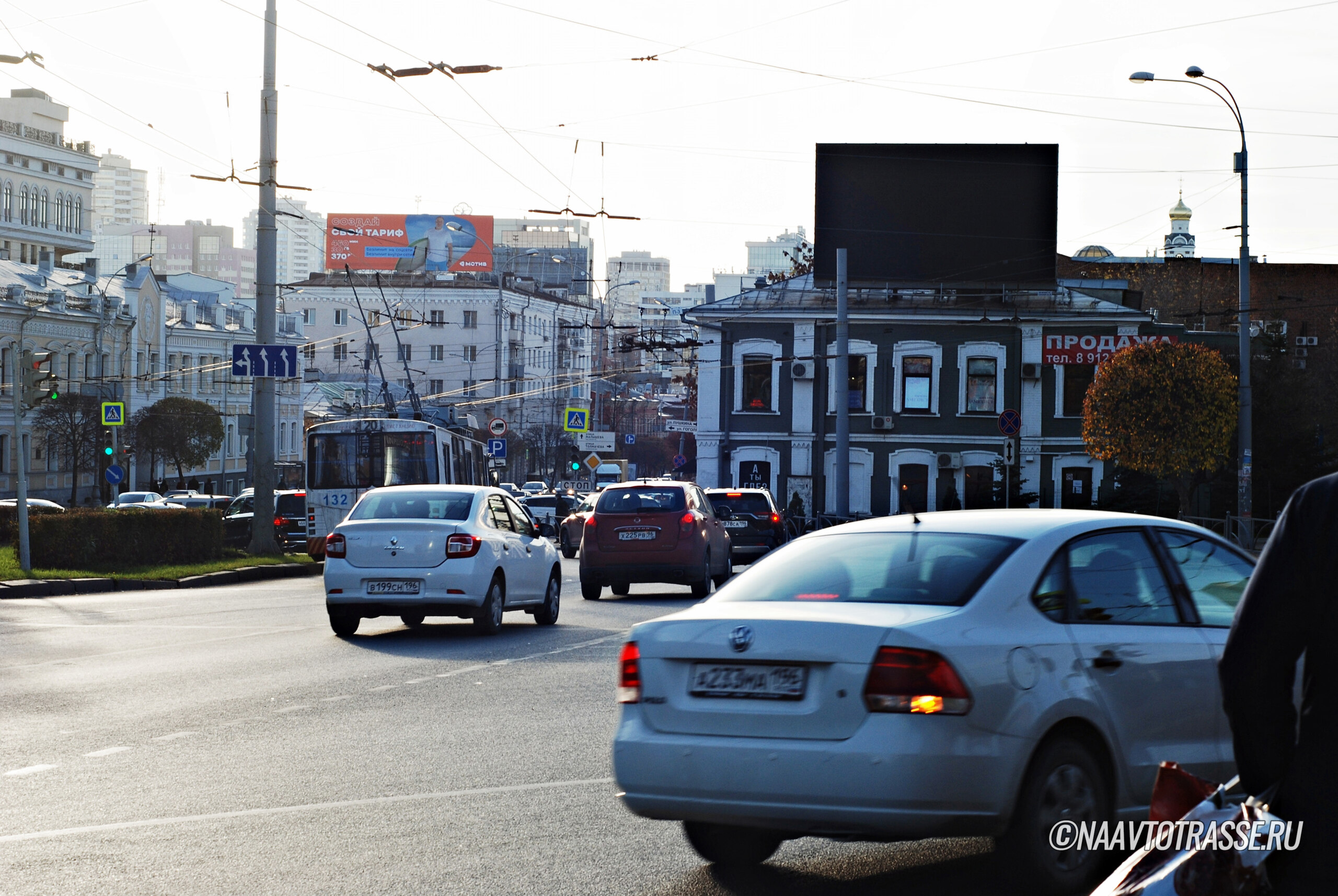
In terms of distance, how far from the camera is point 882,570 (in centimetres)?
634

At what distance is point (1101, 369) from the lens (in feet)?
135

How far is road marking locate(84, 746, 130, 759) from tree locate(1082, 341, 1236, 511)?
3369 cm

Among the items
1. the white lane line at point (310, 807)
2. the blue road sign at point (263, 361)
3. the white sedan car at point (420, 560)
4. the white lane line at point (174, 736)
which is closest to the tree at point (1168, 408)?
the blue road sign at point (263, 361)

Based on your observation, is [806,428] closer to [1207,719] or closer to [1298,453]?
[1298,453]

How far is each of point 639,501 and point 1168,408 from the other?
21303 millimetres

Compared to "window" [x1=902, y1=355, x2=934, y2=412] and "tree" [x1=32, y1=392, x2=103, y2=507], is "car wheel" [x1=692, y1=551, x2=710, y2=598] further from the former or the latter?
"tree" [x1=32, y1=392, x2=103, y2=507]

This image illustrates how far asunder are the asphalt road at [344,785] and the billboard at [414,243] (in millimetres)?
96051

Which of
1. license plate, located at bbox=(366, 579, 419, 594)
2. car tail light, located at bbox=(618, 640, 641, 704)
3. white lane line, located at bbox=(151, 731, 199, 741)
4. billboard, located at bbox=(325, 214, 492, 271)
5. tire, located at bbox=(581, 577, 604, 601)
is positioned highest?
billboard, located at bbox=(325, 214, 492, 271)

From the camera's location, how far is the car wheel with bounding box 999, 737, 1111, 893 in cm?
567

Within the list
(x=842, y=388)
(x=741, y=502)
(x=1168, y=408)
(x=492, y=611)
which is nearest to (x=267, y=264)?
(x=741, y=502)

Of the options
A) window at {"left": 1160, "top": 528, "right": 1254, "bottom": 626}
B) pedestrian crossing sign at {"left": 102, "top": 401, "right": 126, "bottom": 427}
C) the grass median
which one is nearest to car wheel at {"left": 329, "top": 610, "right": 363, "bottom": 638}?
the grass median

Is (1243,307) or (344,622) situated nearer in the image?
(344,622)

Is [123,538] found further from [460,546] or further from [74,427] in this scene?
[74,427]

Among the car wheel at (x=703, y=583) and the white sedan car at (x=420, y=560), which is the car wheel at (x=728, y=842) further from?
the car wheel at (x=703, y=583)
